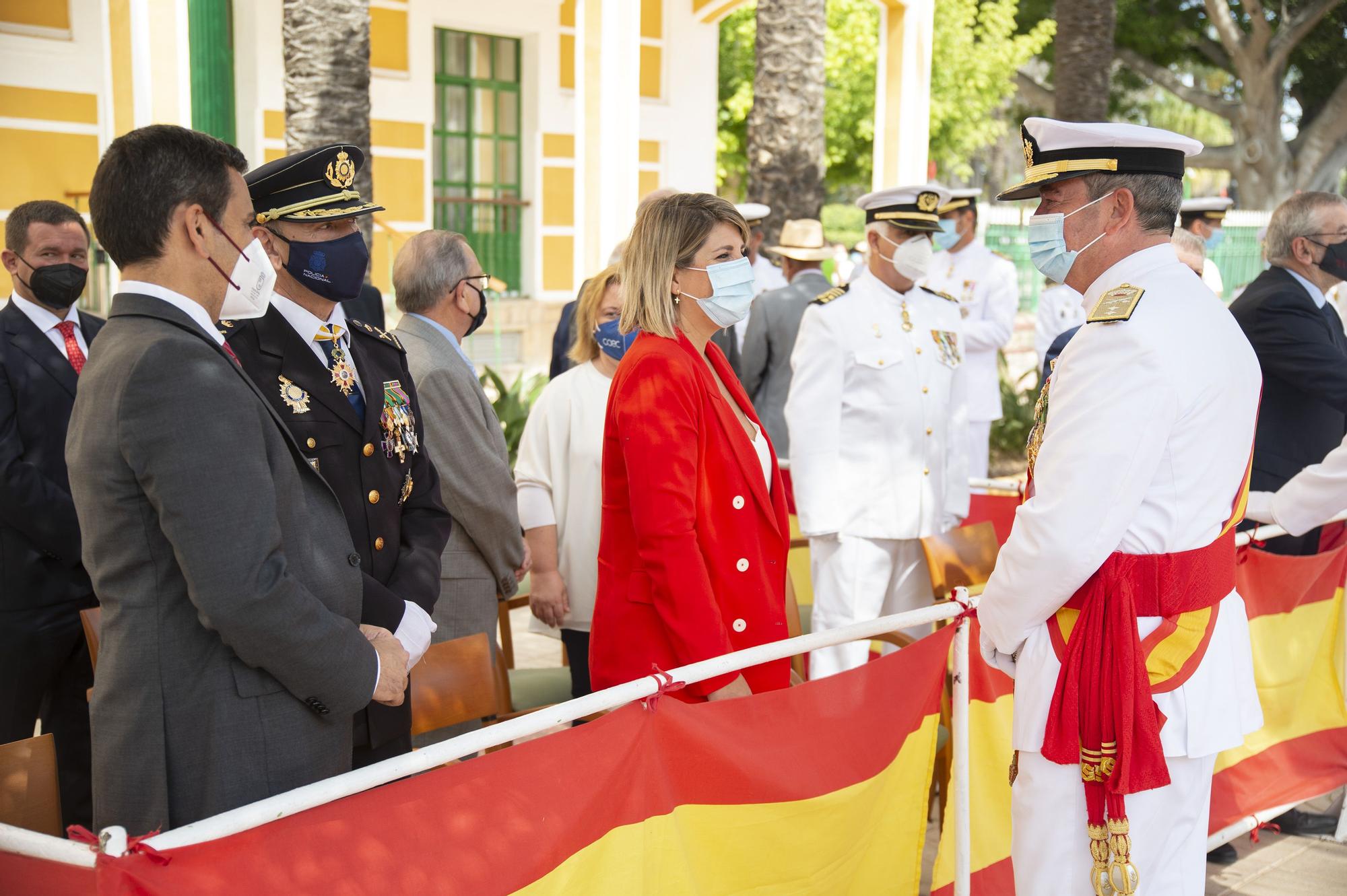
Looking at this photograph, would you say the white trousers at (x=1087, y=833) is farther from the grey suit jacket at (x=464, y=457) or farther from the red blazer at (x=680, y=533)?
the grey suit jacket at (x=464, y=457)

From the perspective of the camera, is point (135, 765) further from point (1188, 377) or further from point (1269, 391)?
point (1269, 391)

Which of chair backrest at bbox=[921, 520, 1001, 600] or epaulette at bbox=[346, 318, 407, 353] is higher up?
epaulette at bbox=[346, 318, 407, 353]

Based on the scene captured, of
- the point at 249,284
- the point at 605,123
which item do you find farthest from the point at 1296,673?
the point at 605,123

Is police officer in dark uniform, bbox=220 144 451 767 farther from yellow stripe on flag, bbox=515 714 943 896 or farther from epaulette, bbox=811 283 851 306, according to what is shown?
epaulette, bbox=811 283 851 306

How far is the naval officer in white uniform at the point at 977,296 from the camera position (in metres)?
8.16

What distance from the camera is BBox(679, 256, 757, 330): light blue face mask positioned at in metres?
3.06

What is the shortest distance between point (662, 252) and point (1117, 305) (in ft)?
3.57

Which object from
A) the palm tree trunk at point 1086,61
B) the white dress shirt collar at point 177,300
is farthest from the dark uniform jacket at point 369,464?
the palm tree trunk at point 1086,61

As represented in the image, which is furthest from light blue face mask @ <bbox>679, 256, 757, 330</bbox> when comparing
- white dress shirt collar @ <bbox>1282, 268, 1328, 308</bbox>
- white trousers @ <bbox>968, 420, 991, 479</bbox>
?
white trousers @ <bbox>968, 420, 991, 479</bbox>

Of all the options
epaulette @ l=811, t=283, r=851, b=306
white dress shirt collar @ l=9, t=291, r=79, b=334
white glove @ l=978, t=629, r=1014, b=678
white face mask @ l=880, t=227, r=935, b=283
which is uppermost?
white face mask @ l=880, t=227, r=935, b=283

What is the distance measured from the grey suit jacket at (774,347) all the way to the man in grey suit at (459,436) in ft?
10.2

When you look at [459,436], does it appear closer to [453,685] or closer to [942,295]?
[453,685]

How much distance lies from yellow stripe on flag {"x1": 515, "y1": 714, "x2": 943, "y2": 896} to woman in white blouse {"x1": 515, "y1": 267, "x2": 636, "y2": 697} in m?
1.26

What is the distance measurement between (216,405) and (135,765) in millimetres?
639
